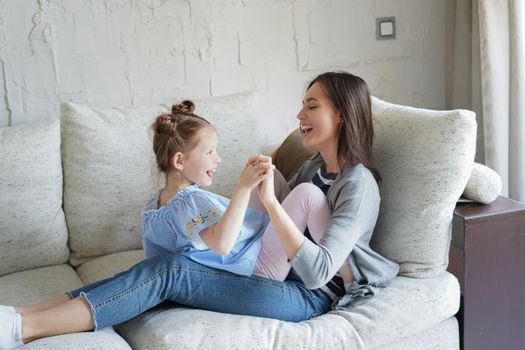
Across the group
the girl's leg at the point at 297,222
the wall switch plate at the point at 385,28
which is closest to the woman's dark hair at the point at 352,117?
the girl's leg at the point at 297,222

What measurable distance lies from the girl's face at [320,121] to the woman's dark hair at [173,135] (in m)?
0.27

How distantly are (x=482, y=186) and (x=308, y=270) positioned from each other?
1.87 feet

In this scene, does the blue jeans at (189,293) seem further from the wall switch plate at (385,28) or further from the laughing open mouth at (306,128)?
the wall switch plate at (385,28)

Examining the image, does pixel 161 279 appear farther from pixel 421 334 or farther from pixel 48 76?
pixel 48 76

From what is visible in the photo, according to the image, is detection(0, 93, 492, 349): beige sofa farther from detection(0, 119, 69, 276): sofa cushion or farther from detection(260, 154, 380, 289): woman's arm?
detection(260, 154, 380, 289): woman's arm

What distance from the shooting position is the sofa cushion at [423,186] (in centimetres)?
181

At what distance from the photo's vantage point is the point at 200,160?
5.84ft

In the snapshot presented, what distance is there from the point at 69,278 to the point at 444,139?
1.15 metres

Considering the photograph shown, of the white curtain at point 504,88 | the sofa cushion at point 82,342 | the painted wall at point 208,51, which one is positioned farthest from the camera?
the white curtain at point 504,88

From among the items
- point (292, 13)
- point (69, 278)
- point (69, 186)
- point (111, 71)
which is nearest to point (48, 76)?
point (111, 71)

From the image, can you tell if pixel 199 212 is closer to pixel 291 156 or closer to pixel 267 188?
pixel 267 188

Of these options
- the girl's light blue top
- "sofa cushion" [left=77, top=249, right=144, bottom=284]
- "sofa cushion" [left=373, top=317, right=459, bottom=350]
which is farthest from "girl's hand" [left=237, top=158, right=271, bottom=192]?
"sofa cushion" [left=77, top=249, right=144, bottom=284]

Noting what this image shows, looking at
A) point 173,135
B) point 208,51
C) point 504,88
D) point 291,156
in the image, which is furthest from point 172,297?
point 504,88

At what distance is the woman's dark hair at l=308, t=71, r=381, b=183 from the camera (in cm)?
182
